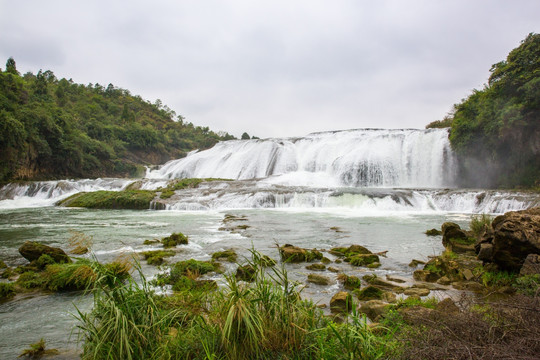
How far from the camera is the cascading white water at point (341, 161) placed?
31.6 m

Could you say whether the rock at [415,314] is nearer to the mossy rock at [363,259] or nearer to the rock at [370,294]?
the rock at [370,294]

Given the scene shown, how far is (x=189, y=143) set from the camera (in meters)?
84.9

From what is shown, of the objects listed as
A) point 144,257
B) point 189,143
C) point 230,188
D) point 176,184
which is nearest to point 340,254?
point 144,257

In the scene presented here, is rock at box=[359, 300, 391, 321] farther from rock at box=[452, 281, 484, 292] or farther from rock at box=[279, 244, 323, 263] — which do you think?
rock at box=[279, 244, 323, 263]

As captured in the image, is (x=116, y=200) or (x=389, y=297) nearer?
(x=389, y=297)

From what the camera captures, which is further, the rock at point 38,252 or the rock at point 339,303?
the rock at point 38,252

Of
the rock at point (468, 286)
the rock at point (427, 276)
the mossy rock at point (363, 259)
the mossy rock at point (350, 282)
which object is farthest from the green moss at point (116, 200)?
the rock at point (468, 286)

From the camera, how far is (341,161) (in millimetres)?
34562

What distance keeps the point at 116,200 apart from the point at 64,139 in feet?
73.1

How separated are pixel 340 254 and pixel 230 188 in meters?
18.7

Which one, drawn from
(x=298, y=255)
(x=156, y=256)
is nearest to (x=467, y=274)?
(x=298, y=255)

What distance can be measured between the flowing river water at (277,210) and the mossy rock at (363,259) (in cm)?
29

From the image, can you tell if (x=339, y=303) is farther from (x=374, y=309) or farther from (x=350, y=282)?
(x=350, y=282)

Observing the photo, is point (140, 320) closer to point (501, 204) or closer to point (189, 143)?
point (501, 204)
